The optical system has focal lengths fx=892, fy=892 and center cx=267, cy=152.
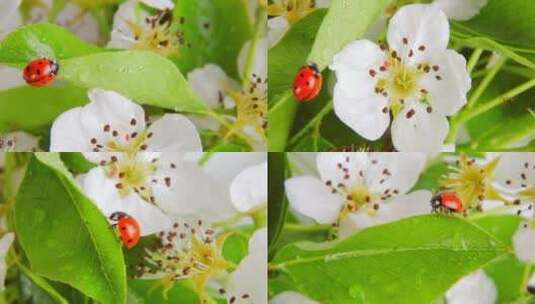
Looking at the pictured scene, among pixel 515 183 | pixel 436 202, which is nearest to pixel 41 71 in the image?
pixel 436 202

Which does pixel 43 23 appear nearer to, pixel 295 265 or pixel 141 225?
pixel 141 225

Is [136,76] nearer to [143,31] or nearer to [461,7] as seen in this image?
[143,31]

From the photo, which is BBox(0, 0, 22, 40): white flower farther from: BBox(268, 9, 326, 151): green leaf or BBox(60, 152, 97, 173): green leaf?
BBox(268, 9, 326, 151): green leaf

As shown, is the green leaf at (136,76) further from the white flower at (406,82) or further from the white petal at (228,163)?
the white flower at (406,82)

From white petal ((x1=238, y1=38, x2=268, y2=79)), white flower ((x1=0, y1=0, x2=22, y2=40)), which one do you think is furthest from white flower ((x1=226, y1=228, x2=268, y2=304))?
white flower ((x1=0, y1=0, x2=22, y2=40))

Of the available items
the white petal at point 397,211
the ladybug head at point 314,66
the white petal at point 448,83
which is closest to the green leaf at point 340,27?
the ladybug head at point 314,66

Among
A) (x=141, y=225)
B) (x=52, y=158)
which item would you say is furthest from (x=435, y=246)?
(x=52, y=158)
